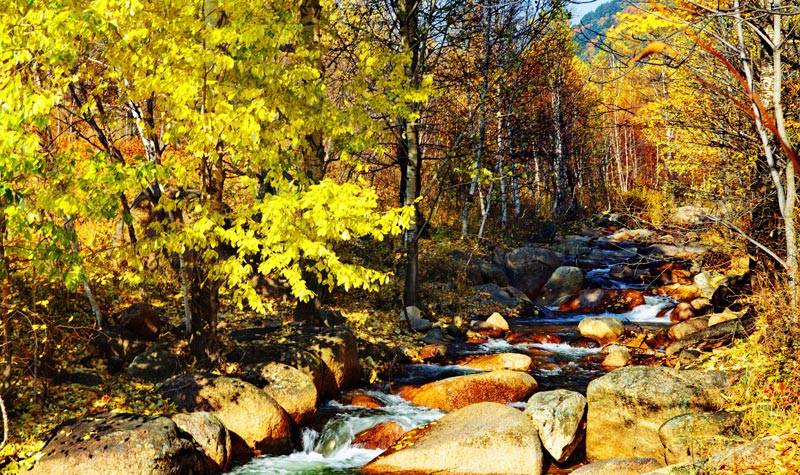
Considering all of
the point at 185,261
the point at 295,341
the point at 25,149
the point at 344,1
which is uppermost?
the point at 344,1

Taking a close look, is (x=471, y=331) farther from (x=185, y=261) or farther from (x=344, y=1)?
(x=344, y=1)

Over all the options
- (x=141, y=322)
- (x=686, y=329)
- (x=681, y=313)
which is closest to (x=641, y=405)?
(x=686, y=329)

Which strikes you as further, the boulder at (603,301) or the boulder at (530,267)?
the boulder at (530,267)

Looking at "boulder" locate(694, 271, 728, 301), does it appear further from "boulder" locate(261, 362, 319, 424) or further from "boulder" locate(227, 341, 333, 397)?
"boulder" locate(261, 362, 319, 424)

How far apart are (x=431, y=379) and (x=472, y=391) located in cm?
166

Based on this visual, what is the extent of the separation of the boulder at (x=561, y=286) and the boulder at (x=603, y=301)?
2.20ft

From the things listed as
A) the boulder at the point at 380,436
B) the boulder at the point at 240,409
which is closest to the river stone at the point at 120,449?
the boulder at the point at 240,409

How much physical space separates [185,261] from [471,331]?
8.32 meters

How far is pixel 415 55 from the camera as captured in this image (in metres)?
15.9

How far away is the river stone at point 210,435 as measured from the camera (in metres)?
7.80

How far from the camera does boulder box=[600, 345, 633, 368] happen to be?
12.9 m

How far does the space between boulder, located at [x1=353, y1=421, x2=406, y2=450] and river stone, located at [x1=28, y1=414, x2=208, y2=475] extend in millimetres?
2453

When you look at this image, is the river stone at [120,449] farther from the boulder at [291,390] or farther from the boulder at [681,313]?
the boulder at [681,313]

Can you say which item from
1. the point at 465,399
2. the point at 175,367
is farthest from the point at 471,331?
the point at 175,367
